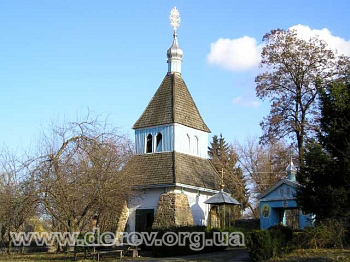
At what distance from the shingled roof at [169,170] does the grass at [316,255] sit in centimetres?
→ 959

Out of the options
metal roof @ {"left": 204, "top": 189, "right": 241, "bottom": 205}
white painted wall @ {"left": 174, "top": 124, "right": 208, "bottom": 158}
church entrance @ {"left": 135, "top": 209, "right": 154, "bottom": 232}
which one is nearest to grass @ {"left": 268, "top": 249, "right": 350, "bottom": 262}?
metal roof @ {"left": 204, "top": 189, "right": 241, "bottom": 205}

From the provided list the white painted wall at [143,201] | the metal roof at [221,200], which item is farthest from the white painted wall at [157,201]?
the metal roof at [221,200]

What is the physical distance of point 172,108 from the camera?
30.7m

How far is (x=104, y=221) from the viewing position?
2820 centimetres

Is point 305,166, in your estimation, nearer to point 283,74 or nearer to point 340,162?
point 340,162

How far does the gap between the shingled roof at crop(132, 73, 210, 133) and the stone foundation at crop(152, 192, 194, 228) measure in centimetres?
503

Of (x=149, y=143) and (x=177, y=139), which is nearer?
(x=177, y=139)

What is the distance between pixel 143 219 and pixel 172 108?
280 inches

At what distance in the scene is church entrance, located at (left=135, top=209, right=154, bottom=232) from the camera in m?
28.1

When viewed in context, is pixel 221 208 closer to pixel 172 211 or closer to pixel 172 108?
pixel 172 211

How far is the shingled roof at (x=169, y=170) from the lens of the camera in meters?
27.8

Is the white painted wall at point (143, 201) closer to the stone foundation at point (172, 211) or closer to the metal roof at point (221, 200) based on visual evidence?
the stone foundation at point (172, 211)

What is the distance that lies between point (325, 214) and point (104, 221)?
13.5 meters

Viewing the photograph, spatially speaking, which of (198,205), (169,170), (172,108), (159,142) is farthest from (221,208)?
(172,108)
